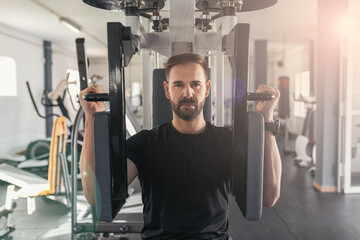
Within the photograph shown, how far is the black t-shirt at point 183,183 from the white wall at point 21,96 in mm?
4937

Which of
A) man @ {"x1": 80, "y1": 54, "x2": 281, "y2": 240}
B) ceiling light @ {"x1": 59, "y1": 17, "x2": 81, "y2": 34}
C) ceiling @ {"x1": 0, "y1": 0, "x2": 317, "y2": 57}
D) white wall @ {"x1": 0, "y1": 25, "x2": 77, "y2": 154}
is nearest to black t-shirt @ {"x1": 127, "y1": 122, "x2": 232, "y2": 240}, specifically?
man @ {"x1": 80, "y1": 54, "x2": 281, "y2": 240}

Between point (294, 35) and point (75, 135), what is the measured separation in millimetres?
5616

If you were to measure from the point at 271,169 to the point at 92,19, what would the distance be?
187 inches

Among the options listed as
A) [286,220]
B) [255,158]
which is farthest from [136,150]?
[286,220]

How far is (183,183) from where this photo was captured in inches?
39.0

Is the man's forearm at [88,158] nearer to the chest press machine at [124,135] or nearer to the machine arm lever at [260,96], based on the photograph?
the chest press machine at [124,135]

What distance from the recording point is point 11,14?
4.54 metres

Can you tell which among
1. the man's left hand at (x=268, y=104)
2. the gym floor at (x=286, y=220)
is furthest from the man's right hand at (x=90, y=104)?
the gym floor at (x=286, y=220)

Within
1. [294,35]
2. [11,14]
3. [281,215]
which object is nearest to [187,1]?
[281,215]

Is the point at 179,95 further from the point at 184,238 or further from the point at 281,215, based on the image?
the point at 281,215

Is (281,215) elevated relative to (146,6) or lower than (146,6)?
lower

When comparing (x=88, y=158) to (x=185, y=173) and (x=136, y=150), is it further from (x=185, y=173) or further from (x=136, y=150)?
(x=185, y=173)

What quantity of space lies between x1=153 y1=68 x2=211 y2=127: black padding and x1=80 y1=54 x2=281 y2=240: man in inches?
6.1

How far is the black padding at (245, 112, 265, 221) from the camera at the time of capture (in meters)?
0.80
